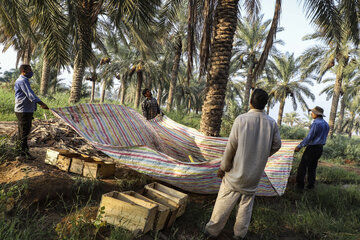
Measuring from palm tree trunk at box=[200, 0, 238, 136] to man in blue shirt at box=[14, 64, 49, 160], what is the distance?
3.56 meters

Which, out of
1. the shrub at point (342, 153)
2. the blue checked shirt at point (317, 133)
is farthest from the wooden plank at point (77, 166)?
the shrub at point (342, 153)

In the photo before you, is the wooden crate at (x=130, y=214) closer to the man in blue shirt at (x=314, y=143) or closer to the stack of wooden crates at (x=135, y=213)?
the stack of wooden crates at (x=135, y=213)

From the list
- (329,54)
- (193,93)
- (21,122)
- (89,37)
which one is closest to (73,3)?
(89,37)

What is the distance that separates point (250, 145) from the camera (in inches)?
99.0

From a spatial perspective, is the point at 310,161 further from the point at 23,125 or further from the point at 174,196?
the point at 23,125

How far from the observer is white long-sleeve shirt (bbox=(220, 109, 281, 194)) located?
2.52 m

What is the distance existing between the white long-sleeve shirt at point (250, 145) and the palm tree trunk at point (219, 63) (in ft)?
10.3

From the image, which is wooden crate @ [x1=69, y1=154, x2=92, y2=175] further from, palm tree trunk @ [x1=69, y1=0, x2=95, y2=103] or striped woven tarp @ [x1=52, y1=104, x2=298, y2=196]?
palm tree trunk @ [x1=69, y1=0, x2=95, y2=103]

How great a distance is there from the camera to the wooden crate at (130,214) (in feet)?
7.79

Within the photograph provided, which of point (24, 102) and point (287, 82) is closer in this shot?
point (24, 102)

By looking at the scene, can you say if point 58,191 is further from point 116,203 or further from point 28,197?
point 116,203

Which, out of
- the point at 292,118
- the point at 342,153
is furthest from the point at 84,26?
the point at 292,118

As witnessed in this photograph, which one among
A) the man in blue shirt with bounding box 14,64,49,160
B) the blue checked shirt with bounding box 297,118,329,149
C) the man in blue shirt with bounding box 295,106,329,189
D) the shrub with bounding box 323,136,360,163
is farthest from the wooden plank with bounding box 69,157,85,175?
the shrub with bounding box 323,136,360,163

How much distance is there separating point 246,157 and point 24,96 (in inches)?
146
